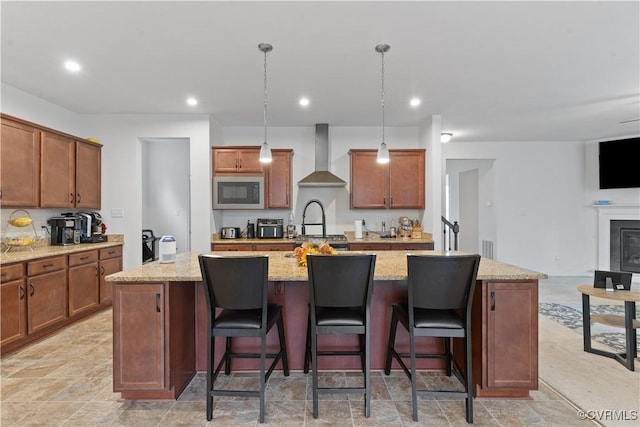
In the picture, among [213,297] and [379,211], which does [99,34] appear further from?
[379,211]

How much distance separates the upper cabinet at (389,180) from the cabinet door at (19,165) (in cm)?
375

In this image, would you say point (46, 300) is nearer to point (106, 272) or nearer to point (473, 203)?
point (106, 272)

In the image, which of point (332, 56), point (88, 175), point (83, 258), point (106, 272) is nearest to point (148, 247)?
point (106, 272)

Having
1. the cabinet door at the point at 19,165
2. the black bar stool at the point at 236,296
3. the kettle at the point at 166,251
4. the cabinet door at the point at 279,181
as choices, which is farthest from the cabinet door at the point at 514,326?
the cabinet door at the point at 19,165

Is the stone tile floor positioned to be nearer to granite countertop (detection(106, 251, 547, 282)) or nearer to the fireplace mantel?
granite countertop (detection(106, 251, 547, 282))

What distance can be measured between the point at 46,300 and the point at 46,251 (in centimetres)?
50

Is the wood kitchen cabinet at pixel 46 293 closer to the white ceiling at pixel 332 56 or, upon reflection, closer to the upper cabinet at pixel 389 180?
the white ceiling at pixel 332 56

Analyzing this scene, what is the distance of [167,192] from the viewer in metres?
6.46

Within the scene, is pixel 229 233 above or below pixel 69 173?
below

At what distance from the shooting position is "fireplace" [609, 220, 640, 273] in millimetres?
5543

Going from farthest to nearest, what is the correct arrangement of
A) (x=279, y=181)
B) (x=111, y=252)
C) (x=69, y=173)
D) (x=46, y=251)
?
(x=279, y=181), (x=111, y=252), (x=69, y=173), (x=46, y=251)

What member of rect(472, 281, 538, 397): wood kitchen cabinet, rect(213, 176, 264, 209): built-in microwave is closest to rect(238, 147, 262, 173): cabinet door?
rect(213, 176, 264, 209): built-in microwave

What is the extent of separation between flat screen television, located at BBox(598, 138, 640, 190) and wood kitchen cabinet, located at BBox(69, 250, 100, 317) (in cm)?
809

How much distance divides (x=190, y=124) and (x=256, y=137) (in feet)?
3.34
